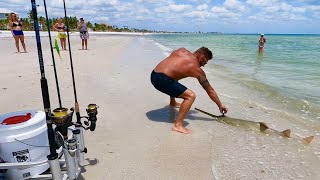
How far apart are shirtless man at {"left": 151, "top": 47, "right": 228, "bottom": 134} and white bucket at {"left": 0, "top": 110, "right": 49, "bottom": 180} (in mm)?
2013

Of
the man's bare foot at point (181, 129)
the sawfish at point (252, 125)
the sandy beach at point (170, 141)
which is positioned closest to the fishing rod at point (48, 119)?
the sandy beach at point (170, 141)

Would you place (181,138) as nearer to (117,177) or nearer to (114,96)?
(117,177)

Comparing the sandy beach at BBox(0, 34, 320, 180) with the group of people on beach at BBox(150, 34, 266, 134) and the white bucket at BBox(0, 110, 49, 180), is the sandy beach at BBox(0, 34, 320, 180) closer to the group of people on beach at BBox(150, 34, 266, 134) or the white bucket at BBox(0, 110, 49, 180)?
the group of people on beach at BBox(150, 34, 266, 134)

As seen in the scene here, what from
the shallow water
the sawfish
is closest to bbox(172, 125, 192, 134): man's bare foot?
the shallow water

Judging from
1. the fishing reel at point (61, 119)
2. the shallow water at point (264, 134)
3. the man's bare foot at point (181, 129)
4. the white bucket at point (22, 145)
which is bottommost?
the shallow water at point (264, 134)

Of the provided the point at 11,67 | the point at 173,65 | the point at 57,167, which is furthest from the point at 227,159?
the point at 11,67

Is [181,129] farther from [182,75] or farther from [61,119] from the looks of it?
[61,119]

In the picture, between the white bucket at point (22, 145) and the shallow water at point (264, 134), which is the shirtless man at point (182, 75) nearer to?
the shallow water at point (264, 134)

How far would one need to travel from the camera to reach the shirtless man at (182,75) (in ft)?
12.8

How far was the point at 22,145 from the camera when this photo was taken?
7.09 feet

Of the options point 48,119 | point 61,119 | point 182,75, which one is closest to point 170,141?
point 182,75

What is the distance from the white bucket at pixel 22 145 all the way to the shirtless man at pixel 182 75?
79.2 inches

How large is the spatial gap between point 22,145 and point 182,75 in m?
2.39

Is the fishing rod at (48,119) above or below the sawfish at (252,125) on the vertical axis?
above
